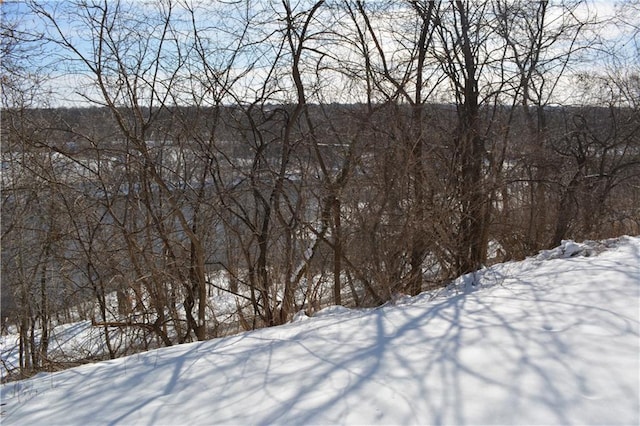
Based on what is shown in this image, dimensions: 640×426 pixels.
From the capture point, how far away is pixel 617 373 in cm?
246

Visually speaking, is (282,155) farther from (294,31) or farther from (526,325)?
(526,325)

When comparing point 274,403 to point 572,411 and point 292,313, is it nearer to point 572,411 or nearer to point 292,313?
point 572,411

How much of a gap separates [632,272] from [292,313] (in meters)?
3.86

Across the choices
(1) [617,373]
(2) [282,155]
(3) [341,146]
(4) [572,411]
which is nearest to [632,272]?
(1) [617,373]

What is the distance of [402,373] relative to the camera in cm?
271

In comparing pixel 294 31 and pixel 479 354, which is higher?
pixel 294 31

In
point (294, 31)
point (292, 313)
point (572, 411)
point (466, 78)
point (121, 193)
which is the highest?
point (294, 31)

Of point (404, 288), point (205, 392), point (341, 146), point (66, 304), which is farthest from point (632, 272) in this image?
point (66, 304)

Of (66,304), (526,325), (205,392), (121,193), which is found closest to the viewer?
(205,392)

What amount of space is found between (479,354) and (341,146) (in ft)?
15.1

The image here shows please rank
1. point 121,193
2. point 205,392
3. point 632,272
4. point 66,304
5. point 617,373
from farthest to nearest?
1. point 66,304
2. point 121,193
3. point 632,272
4. point 205,392
5. point 617,373

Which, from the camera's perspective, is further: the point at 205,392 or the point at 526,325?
the point at 526,325

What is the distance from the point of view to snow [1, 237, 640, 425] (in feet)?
7.65

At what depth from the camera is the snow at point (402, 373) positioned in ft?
7.65
